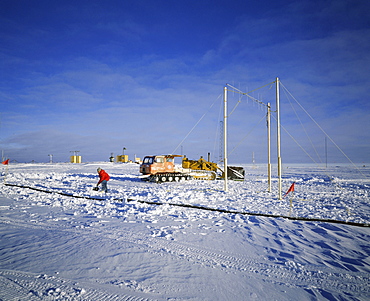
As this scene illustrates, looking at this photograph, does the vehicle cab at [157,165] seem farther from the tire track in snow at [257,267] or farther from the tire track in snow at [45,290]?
the tire track in snow at [45,290]

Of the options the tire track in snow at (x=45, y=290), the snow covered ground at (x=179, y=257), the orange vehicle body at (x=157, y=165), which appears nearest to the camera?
the tire track in snow at (x=45, y=290)

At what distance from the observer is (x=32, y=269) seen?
13.8 feet

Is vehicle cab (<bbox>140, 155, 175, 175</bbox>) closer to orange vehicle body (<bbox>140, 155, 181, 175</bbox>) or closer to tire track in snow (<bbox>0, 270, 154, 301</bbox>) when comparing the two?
orange vehicle body (<bbox>140, 155, 181, 175</bbox>)

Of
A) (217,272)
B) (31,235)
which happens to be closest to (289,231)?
(217,272)

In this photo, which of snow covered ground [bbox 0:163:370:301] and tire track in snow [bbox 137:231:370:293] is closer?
snow covered ground [bbox 0:163:370:301]

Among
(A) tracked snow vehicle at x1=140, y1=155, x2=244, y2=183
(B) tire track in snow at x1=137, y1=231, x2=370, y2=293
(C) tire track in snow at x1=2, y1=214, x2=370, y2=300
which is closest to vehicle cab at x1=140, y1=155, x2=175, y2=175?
(A) tracked snow vehicle at x1=140, y1=155, x2=244, y2=183

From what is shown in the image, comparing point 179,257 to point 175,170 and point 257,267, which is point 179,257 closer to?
point 257,267

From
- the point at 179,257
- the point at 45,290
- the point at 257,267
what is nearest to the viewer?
the point at 45,290

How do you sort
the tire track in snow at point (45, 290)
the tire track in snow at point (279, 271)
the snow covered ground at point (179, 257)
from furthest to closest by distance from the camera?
the tire track in snow at point (279, 271) < the snow covered ground at point (179, 257) < the tire track in snow at point (45, 290)

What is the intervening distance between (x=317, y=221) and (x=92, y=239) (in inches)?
243

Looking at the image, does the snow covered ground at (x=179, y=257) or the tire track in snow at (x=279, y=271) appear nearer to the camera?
the snow covered ground at (x=179, y=257)

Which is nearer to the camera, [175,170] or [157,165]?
[157,165]

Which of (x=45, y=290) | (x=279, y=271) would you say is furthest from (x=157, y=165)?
(x=45, y=290)

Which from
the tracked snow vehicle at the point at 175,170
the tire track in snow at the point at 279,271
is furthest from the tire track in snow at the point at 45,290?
the tracked snow vehicle at the point at 175,170
